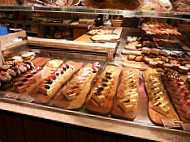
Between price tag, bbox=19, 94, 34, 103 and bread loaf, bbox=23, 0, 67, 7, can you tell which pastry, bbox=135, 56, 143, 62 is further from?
price tag, bbox=19, 94, 34, 103

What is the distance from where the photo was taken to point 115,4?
112 centimetres

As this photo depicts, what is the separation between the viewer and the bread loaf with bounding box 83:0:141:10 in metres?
1.10

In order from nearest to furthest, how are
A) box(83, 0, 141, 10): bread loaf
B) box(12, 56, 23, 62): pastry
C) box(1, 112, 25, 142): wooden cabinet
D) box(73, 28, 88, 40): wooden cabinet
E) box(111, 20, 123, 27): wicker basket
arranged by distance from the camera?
box(83, 0, 141, 10): bread loaf < box(1, 112, 25, 142): wooden cabinet < box(12, 56, 23, 62): pastry < box(111, 20, 123, 27): wicker basket < box(73, 28, 88, 40): wooden cabinet

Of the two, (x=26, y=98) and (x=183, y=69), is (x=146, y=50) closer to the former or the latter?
(x=183, y=69)

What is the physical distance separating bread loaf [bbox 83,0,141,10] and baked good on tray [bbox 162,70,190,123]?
1.10 metres

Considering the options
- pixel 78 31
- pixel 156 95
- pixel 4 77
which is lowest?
pixel 156 95

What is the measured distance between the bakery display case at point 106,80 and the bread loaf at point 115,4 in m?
0.01

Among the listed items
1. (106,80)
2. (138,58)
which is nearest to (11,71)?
(106,80)

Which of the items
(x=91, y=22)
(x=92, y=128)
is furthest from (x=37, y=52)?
(x=91, y=22)

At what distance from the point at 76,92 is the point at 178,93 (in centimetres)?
119

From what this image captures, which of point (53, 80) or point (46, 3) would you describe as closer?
point (46, 3)

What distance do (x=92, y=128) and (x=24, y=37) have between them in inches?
82.2

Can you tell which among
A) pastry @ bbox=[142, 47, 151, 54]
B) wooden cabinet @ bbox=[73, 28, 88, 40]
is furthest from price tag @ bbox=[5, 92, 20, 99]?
wooden cabinet @ bbox=[73, 28, 88, 40]

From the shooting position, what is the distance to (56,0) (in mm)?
1536
